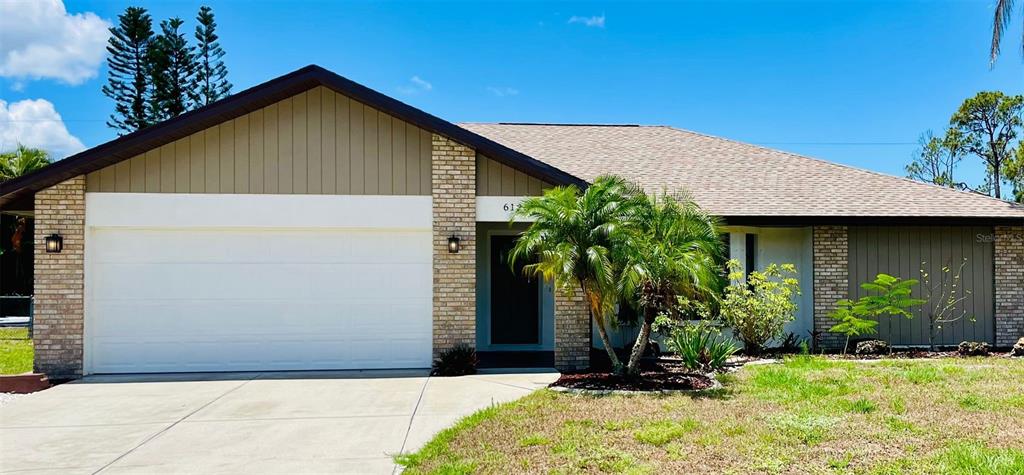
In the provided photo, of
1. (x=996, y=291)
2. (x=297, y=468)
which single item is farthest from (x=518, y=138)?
(x=297, y=468)

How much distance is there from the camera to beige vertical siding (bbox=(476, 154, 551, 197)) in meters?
10.1

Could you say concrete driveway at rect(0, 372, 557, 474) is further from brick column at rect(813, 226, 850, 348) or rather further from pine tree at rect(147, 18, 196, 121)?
pine tree at rect(147, 18, 196, 121)

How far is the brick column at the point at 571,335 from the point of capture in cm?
999

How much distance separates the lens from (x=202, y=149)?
9742mm

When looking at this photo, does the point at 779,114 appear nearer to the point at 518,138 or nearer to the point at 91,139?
the point at 518,138

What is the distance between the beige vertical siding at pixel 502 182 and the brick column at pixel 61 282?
5.88 meters

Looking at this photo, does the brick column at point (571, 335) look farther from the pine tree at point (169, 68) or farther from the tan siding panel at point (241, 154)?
the pine tree at point (169, 68)

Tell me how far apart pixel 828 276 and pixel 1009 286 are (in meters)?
3.49

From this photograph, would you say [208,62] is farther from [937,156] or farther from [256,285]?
[937,156]

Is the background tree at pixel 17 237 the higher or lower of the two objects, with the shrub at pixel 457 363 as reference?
higher

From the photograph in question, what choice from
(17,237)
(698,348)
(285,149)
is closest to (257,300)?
(285,149)

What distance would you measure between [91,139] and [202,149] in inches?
871

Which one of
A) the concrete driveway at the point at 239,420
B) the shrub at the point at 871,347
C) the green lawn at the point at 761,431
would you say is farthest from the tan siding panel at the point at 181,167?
the shrub at the point at 871,347

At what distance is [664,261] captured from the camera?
7.95 meters
